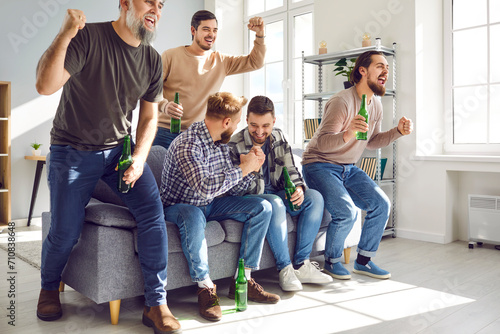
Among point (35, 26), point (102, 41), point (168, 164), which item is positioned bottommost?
point (168, 164)

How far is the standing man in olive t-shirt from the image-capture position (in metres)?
1.88

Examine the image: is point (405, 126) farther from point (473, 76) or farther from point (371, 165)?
point (473, 76)

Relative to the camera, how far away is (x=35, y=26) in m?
4.74

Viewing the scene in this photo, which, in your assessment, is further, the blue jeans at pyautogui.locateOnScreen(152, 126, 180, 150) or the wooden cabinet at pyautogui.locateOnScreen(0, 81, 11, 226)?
the wooden cabinet at pyautogui.locateOnScreen(0, 81, 11, 226)

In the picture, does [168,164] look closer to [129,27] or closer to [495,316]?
[129,27]

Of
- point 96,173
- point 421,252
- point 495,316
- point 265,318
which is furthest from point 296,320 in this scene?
point 421,252

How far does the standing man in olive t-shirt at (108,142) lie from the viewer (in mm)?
1881

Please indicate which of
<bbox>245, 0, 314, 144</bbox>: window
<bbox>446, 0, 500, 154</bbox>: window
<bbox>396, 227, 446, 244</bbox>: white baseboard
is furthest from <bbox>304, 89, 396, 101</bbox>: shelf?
<bbox>396, 227, 446, 244</bbox>: white baseboard

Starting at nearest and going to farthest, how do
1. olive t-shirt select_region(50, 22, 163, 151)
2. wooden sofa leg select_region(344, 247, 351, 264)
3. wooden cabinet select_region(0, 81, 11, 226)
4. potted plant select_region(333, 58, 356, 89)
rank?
olive t-shirt select_region(50, 22, 163, 151)
wooden sofa leg select_region(344, 247, 351, 264)
potted plant select_region(333, 58, 356, 89)
wooden cabinet select_region(0, 81, 11, 226)

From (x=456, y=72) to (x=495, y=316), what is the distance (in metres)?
2.51

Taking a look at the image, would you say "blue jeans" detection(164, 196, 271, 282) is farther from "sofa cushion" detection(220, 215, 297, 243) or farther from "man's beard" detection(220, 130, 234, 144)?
"man's beard" detection(220, 130, 234, 144)

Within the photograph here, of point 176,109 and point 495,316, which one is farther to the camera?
point 176,109

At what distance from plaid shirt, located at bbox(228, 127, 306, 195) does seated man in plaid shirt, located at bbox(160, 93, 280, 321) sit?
21 cm

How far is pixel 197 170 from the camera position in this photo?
2.11m
